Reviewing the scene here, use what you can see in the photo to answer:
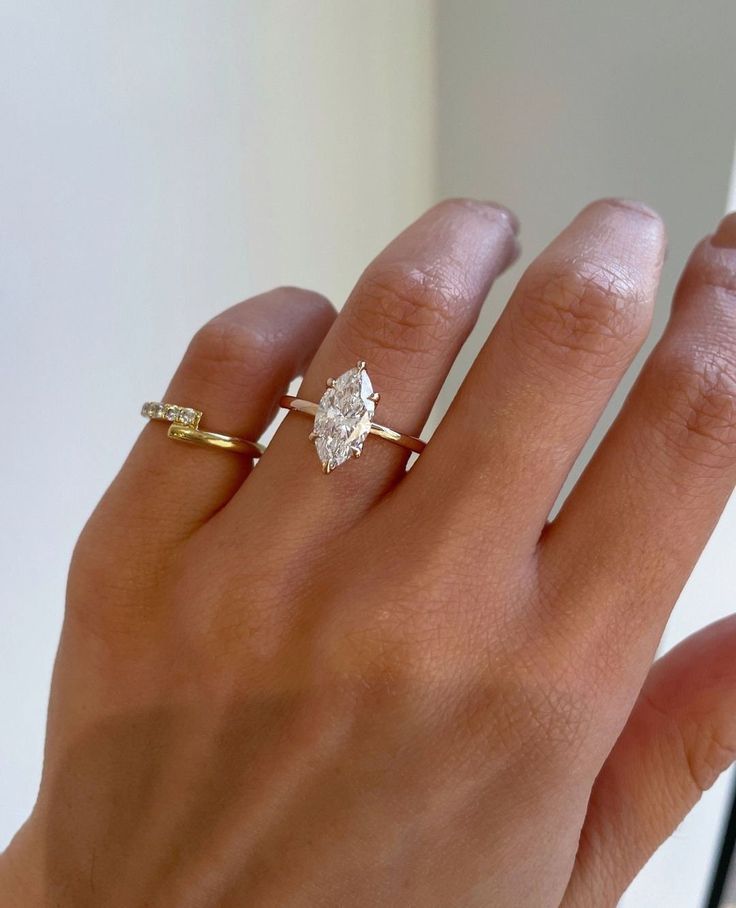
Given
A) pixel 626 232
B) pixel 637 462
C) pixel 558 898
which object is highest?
pixel 626 232

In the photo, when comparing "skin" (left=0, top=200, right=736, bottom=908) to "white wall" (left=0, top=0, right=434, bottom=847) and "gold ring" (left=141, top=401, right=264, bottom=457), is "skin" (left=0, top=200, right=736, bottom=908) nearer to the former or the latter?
"gold ring" (left=141, top=401, right=264, bottom=457)

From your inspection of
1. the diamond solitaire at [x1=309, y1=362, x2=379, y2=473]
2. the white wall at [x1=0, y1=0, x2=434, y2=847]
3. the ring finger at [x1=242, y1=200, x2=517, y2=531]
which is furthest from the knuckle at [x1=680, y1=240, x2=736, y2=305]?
the white wall at [x1=0, y1=0, x2=434, y2=847]

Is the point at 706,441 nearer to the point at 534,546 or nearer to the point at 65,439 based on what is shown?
the point at 534,546

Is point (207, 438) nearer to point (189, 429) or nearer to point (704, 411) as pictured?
point (189, 429)

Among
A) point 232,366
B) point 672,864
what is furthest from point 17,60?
point 672,864

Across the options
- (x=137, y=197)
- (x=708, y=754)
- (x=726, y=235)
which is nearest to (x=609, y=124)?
(x=726, y=235)

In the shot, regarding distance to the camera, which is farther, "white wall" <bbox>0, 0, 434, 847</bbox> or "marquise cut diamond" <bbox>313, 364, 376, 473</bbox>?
"white wall" <bbox>0, 0, 434, 847</bbox>

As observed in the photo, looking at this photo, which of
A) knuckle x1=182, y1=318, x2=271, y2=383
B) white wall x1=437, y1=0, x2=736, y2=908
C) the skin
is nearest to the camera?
the skin
